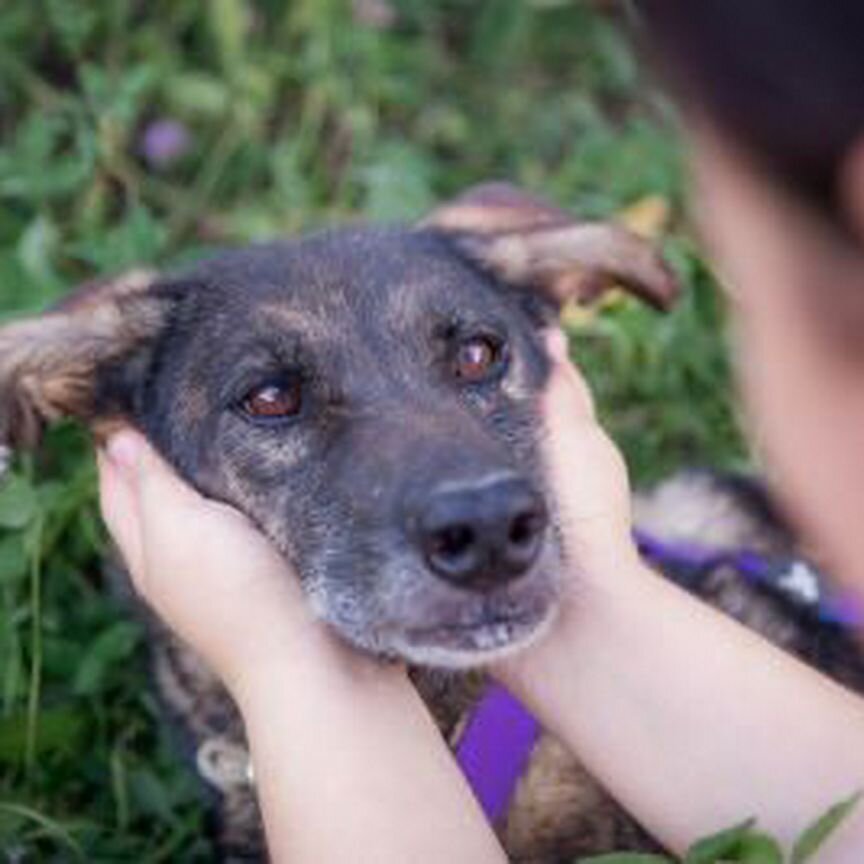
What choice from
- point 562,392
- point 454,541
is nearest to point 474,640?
point 454,541

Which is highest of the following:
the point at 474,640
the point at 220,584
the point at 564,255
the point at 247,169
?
the point at 564,255

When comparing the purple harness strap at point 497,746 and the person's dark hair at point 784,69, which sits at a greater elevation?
the person's dark hair at point 784,69

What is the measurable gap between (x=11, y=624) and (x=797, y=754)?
4.75 ft

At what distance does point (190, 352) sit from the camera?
2.97m

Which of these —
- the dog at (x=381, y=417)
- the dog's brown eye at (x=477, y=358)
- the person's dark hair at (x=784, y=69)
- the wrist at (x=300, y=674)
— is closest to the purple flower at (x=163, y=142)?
the dog at (x=381, y=417)

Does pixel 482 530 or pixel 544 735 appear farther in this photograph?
pixel 544 735

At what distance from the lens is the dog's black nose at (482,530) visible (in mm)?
2395

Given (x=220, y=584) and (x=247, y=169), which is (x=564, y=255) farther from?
(x=247, y=169)

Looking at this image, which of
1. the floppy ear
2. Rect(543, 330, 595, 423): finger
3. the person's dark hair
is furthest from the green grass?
the person's dark hair

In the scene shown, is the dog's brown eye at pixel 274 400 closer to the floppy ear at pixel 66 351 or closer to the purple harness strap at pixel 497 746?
the floppy ear at pixel 66 351

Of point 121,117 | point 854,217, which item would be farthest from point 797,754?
point 121,117

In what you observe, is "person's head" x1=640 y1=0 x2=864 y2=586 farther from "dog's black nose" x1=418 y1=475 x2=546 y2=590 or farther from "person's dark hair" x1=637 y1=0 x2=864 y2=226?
"dog's black nose" x1=418 y1=475 x2=546 y2=590

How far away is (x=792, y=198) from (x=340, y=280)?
161 cm

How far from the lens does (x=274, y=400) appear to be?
284 cm
